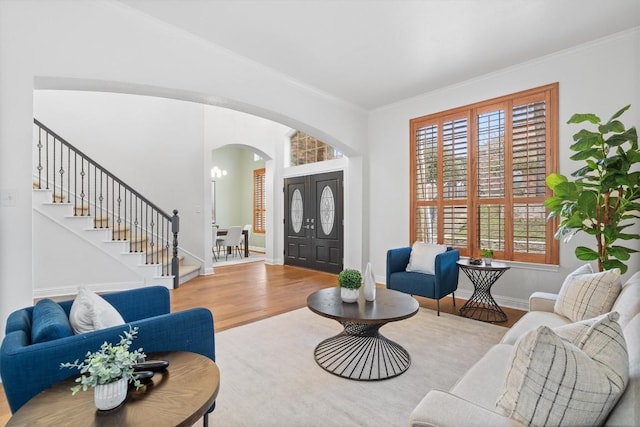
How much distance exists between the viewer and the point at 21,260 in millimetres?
2508

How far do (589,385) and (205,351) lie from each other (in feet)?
5.65

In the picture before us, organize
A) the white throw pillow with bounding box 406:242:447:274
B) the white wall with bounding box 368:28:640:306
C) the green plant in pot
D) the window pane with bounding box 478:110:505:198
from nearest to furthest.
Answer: the green plant in pot
the white wall with bounding box 368:28:640:306
the white throw pillow with bounding box 406:242:447:274
the window pane with bounding box 478:110:505:198

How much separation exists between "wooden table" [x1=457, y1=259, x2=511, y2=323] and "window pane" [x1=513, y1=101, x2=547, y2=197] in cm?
105

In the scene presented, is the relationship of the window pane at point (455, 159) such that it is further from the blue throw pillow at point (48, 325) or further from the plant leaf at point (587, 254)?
the blue throw pillow at point (48, 325)

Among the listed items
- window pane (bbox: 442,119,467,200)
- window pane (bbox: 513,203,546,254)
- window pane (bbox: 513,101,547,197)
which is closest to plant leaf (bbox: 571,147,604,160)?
window pane (bbox: 513,101,547,197)

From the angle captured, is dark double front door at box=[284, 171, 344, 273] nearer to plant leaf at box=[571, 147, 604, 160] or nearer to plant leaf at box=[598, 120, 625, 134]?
plant leaf at box=[571, 147, 604, 160]

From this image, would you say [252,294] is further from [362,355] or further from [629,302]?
[629,302]

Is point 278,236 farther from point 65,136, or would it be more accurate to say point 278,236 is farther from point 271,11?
point 271,11

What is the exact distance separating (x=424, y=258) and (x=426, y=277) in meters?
0.36

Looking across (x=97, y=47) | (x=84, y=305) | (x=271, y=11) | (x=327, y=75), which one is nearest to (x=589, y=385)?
(x=84, y=305)

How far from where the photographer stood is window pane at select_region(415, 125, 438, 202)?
4980 mm

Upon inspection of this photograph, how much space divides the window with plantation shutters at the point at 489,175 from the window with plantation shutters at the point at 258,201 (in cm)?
636

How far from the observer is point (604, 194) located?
3098 millimetres

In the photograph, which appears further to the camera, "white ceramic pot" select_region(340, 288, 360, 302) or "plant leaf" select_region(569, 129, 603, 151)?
"plant leaf" select_region(569, 129, 603, 151)
